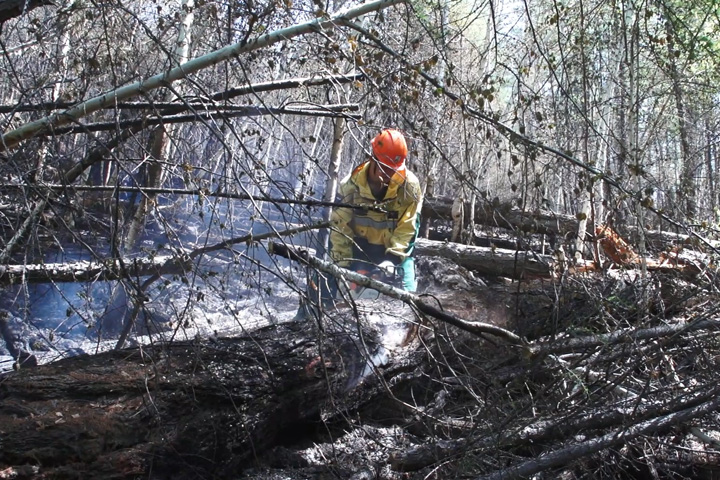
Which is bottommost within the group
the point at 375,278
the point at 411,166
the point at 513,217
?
the point at 375,278

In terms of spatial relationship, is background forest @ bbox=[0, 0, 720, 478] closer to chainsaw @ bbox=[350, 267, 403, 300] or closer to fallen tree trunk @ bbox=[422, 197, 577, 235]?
fallen tree trunk @ bbox=[422, 197, 577, 235]

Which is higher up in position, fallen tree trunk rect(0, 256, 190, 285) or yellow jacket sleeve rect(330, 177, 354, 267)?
yellow jacket sleeve rect(330, 177, 354, 267)

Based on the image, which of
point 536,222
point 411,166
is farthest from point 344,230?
point 536,222

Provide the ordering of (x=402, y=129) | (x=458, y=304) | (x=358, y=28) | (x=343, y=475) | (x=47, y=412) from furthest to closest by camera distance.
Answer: (x=458, y=304) < (x=343, y=475) < (x=402, y=129) < (x=47, y=412) < (x=358, y=28)

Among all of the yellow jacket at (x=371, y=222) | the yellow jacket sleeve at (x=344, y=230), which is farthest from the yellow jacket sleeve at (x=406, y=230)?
the yellow jacket sleeve at (x=344, y=230)

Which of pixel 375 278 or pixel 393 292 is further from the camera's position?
pixel 375 278

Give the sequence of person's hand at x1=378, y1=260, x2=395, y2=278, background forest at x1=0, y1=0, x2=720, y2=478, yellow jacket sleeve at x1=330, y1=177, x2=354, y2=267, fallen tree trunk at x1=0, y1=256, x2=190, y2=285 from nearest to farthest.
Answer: background forest at x1=0, y1=0, x2=720, y2=478 → person's hand at x1=378, y1=260, x2=395, y2=278 → fallen tree trunk at x1=0, y1=256, x2=190, y2=285 → yellow jacket sleeve at x1=330, y1=177, x2=354, y2=267

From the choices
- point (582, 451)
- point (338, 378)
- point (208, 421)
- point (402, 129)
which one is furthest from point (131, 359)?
point (582, 451)

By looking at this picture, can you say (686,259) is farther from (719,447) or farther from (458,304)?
(719,447)

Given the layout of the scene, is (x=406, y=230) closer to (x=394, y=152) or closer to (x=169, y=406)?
(x=394, y=152)

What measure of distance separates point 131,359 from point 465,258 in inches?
230

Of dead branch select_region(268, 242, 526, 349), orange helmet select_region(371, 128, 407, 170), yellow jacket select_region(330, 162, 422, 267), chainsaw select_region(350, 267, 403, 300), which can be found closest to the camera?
dead branch select_region(268, 242, 526, 349)

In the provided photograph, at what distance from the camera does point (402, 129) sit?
289cm

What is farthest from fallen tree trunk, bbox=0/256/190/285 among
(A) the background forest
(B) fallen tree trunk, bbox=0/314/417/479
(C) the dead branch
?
(C) the dead branch
